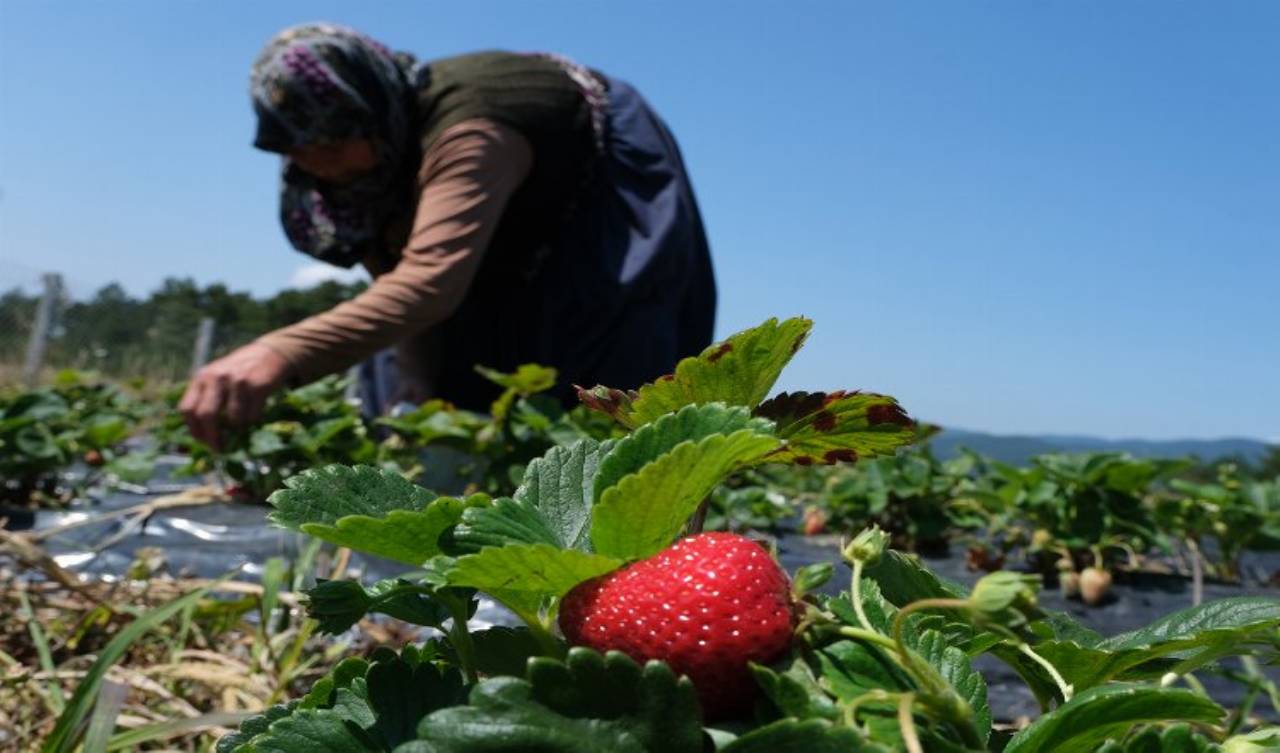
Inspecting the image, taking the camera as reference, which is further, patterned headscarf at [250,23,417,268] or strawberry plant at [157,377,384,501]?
patterned headscarf at [250,23,417,268]

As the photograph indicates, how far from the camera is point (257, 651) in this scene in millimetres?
1170

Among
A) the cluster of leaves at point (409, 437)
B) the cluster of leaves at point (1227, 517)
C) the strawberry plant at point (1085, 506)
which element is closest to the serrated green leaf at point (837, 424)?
the cluster of leaves at point (409, 437)

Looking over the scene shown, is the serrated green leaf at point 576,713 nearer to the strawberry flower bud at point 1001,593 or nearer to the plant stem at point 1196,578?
the strawberry flower bud at point 1001,593

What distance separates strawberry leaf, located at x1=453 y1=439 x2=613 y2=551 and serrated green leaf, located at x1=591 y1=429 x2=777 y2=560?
0.02 meters

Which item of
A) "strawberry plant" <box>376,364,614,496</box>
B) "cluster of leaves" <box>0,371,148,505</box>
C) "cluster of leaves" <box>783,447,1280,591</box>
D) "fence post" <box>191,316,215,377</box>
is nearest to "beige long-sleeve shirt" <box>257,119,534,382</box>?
"strawberry plant" <box>376,364,614,496</box>

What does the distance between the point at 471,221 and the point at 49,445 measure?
1.04 metres

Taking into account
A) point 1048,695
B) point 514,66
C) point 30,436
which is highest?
point 514,66

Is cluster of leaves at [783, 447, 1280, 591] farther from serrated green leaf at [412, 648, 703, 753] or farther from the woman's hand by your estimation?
serrated green leaf at [412, 648, 703, 753]

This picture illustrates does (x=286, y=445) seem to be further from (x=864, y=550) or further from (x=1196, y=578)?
(x=864, y=550)

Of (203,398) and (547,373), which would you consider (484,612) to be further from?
(203,398)

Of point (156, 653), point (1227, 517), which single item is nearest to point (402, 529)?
point (156, 653)

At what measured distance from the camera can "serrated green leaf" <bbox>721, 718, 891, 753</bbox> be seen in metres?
0.27

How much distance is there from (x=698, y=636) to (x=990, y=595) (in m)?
0.08

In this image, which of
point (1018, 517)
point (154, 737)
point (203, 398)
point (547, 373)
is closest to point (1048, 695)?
point (154, 737)
